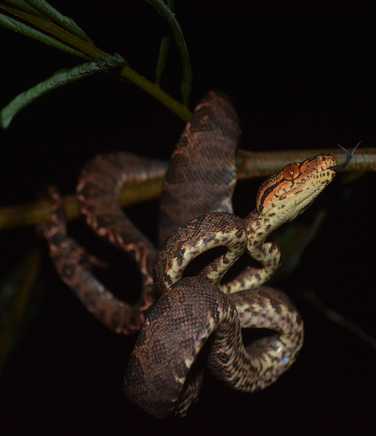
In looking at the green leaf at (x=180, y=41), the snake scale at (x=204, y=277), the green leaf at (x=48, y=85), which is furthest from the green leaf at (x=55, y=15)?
the snake scale at (x=204, y=277)

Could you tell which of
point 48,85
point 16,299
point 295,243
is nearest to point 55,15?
point 48,85

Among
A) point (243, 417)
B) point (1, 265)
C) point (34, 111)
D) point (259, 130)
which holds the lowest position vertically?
point (243, 417)

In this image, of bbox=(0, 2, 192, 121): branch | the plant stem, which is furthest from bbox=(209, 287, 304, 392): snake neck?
bbox=(0, 2, 192, 121): branch

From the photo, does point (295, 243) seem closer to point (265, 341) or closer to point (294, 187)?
point (265, 341)

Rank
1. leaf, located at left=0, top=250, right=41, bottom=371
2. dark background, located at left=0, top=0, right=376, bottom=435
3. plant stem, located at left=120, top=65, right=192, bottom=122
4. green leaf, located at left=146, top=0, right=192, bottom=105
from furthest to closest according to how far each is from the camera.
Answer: dark background, located at left=0, top=0, right=376, bottom=435 → leaf, located at left=0, top=250, right=41, bottom=371 → plant stem, located at left=120, top=65, right=192, bottom=122 → green leaf, located at left=146, top=0, right=192, bottom=105

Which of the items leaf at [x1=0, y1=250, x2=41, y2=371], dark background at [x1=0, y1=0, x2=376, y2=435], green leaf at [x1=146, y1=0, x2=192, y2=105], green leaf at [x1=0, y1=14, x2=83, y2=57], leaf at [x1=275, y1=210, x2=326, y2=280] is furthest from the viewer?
dark background at [x1=0, y1=0, x2=376, y2=435]

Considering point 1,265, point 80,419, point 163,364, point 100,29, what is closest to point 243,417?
point 80,419

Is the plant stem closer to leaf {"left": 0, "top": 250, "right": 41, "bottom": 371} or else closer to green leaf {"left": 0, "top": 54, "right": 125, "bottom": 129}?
green leaf {"left": 0, "top": 54, "right": 125, "bottom": 129}

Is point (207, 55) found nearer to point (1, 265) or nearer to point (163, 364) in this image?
point (1, 265)
